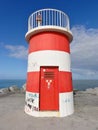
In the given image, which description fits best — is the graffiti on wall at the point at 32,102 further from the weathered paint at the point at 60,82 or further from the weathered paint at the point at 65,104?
the weathered paint at the point at 65,104

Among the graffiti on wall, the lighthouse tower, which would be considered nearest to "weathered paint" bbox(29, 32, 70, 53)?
the lighthouse tower

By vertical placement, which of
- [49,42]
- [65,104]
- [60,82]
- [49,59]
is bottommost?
[65,104]

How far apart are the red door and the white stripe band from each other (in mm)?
274

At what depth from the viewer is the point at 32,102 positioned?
23.8 feet

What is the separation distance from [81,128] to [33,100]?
2.65 meters

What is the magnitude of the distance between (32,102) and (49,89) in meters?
1.03

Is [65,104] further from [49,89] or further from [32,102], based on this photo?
[32,102]

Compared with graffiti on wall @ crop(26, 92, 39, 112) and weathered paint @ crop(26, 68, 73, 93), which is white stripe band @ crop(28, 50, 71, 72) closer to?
weathered paint @ crop(26, 68, 73, 93)

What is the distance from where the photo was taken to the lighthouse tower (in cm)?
710

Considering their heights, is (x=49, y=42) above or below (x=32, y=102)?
above

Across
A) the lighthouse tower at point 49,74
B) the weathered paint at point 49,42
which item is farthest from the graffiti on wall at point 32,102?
the weathered paint at point 49,42

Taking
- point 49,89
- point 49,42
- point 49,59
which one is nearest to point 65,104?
point 49,89

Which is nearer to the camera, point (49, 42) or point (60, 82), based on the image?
point (60, 82)

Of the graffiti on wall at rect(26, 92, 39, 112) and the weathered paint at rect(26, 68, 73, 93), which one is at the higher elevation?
the weathered paint at rect(26, 68, 73, 93)
